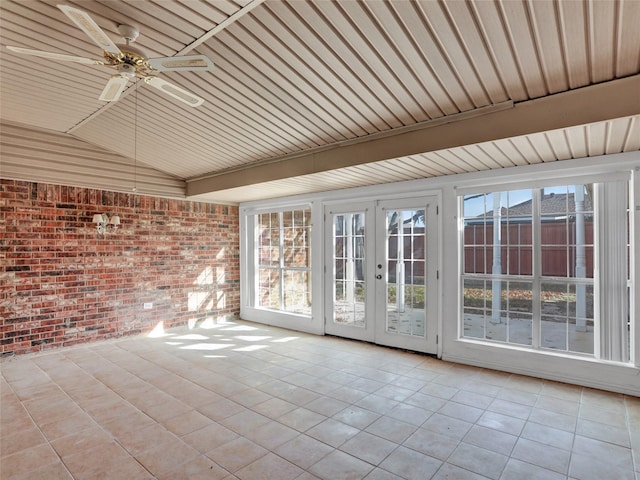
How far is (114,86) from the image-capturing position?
109 inches

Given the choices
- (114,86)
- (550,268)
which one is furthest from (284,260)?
(114,86)

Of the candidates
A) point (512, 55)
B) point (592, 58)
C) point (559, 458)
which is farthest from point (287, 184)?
point (559, 458)

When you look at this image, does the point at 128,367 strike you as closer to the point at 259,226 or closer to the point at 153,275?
the point at 153,275

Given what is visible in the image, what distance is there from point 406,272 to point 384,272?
358 millimetres

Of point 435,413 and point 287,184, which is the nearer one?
point 435,413

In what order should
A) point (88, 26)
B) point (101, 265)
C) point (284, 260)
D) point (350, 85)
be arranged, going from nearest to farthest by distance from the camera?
point (88, 26)
point (350, 85)
point (101, 265)
point (284, 260)

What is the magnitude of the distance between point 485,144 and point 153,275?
5682mm

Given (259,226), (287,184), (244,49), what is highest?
(244,49)

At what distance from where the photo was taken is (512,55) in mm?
2586

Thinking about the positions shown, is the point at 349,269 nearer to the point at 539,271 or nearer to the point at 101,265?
the point at 539,271

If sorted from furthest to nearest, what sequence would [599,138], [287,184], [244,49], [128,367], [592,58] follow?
[287,184], [128,367], [599,138], [244,49], [592,58]

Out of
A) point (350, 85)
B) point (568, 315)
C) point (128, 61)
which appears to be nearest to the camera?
point (128, 61)

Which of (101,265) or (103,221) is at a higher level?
(103,221)

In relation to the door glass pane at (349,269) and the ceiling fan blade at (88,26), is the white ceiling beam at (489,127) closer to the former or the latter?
the door glass pane at (349,269)
